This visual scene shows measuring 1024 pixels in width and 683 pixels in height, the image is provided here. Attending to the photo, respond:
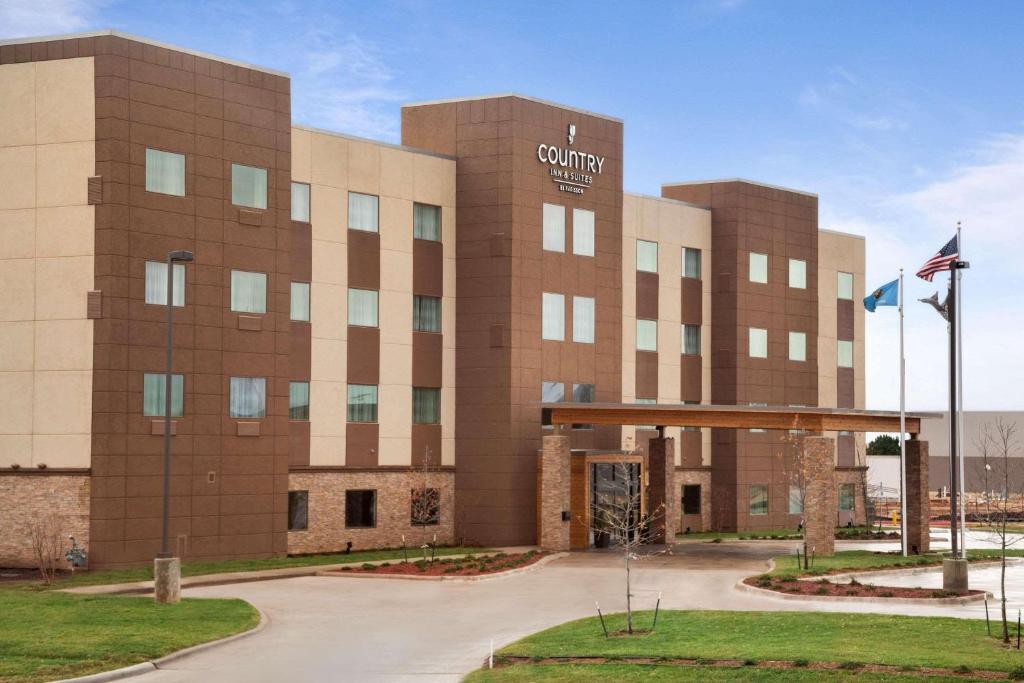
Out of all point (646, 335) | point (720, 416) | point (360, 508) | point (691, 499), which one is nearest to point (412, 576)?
point (360, 508)

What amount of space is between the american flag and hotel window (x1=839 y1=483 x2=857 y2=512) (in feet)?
123

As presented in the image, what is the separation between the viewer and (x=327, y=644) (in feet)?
91.5

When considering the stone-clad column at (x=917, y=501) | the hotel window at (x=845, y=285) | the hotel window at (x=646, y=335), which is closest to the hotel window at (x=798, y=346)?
the hotel window at (x=845, y=285)

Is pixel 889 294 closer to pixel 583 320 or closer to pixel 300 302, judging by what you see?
pixel 583 320

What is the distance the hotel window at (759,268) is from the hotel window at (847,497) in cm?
1461

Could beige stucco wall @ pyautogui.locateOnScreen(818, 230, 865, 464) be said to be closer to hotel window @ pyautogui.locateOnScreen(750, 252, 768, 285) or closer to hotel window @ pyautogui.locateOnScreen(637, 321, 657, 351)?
hotel window @ pyautogui.locateOnScreen(750, 252, 768, 285)

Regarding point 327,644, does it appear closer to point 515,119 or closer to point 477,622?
point 477,622

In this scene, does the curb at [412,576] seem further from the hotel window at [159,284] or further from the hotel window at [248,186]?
the hotel window at [248,186]

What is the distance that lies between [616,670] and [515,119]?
3682cm

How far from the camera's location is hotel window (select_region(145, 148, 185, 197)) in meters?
45.3

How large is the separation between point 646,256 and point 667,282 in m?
2.14

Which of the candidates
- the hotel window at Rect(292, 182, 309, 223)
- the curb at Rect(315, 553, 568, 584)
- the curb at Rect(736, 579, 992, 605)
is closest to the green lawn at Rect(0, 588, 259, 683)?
the curb at Rect(315, 553, 568, 584)

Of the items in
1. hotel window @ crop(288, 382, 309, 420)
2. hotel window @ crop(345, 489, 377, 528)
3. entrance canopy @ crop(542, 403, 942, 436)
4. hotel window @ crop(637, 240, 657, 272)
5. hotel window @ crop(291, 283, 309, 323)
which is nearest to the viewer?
hotel window @ crop(288, 382, 309, 420)

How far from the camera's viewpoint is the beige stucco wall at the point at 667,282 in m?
66.3
